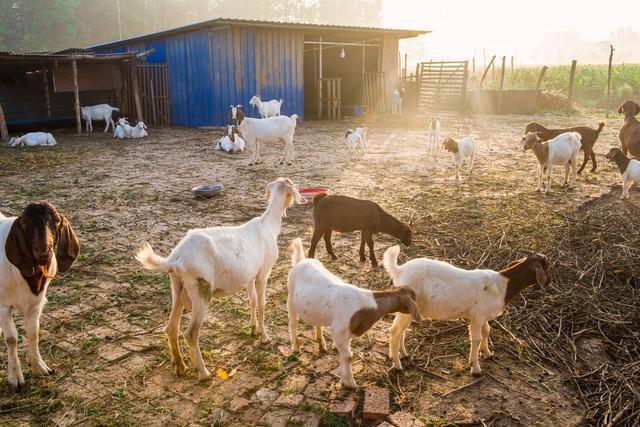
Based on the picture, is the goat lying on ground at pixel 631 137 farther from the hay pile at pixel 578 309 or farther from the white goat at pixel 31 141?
the white goat at pixel 31 141

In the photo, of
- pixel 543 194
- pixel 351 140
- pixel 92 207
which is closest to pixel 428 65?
pixel 351 140

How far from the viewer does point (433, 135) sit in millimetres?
14430

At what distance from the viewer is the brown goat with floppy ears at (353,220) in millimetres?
6453

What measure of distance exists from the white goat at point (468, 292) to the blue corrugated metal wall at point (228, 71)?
17.9 metres

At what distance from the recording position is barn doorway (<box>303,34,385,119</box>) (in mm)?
24672

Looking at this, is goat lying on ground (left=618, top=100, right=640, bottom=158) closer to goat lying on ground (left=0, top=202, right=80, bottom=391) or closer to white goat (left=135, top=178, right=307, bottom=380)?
white goat (left=135, top=178, right=307, bottom=380)

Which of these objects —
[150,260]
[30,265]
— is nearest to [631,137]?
[150,260]

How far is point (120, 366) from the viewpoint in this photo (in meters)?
4.11

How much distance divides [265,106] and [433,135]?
27.6ft

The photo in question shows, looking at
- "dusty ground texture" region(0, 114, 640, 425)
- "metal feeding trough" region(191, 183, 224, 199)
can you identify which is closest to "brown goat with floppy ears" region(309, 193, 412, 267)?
"dusty ground texture" region(0, 114, 640, 425)

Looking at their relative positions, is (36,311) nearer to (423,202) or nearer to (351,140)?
(423,202)

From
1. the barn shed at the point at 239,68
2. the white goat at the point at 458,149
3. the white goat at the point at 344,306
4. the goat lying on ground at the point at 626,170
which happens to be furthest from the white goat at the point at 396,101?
the white goat at the point at 344,306

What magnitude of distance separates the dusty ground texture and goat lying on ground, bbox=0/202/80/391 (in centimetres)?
25

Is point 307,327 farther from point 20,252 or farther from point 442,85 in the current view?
point 442,85
